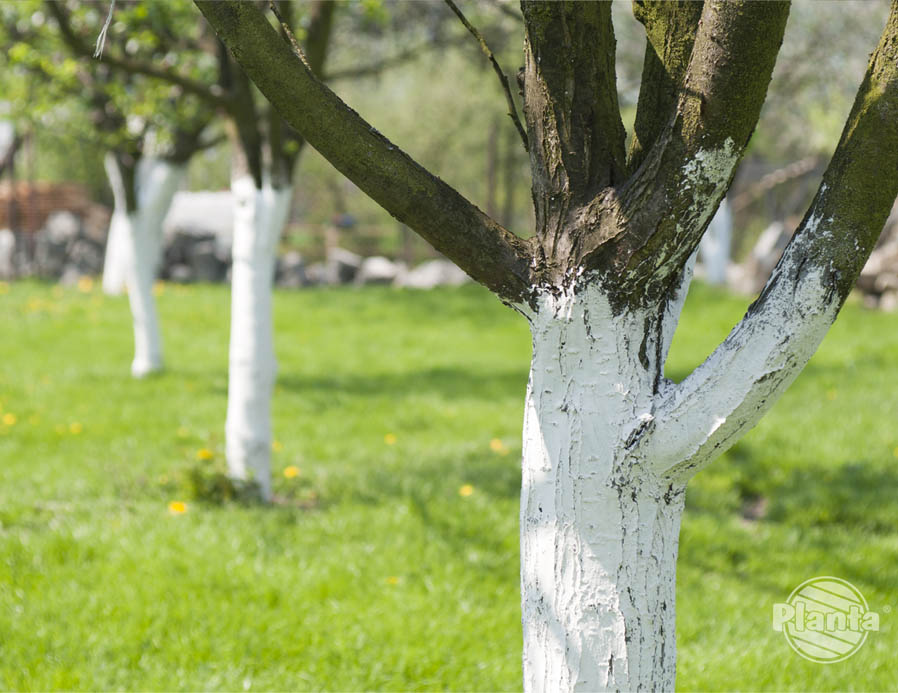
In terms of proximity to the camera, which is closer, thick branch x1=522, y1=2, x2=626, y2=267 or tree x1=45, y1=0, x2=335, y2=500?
thick branch x1=522, y1=2, x2=626, y2=267

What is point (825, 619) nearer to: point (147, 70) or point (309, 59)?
point (309, 59)

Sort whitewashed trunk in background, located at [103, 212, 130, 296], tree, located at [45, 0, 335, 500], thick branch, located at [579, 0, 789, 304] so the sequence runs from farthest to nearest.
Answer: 1. whitewashed trunk in background, located at [103, 212, 130, 296]
2. tree, located at [45, 0, 335, 500]
3. thick branch, located at [579, 0, 789, 304]

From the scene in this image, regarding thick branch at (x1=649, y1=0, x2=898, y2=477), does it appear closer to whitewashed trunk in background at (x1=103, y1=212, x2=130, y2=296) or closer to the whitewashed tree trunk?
the whitewashed tree trunk

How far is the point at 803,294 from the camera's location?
66.3 inches

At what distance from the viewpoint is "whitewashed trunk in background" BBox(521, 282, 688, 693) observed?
1.84 meters

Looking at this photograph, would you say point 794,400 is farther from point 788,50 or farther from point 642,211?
point 788,50

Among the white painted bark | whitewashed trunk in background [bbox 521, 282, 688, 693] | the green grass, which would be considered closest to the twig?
whitewashed trunk in background [bbox 521, 282, 688, 693]

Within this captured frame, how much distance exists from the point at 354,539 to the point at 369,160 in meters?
2.94

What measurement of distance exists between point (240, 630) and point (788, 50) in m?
13.6

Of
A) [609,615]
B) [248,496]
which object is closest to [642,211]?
[609,615]

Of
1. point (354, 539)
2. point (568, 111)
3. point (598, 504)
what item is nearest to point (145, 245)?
point (354, 539)

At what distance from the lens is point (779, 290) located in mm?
1720

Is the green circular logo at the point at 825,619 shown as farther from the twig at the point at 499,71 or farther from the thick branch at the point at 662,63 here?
the twig at the point at 499,71

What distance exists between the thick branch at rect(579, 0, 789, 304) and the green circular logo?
2216 mm
